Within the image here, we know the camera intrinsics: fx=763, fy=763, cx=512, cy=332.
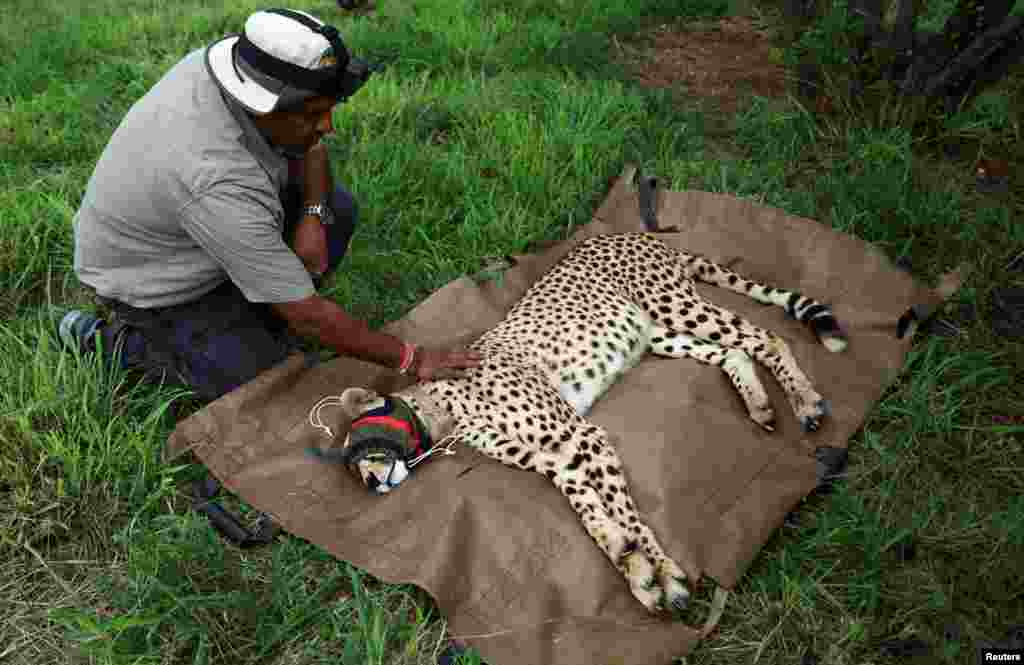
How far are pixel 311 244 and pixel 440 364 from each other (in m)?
0.78

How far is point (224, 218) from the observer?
249 cm

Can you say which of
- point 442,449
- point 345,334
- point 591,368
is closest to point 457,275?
point 591,368

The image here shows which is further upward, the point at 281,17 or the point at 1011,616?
the point at 281,17

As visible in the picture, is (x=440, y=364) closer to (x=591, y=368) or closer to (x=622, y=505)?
(x=591, y=368)

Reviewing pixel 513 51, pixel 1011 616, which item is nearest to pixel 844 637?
pixel 1011 616

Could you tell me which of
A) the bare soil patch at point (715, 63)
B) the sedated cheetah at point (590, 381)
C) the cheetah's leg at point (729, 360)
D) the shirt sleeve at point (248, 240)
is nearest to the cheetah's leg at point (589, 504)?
the sedated cheetah at point (590, 381)

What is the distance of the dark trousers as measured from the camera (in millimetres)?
3033

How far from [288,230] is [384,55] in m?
2.45

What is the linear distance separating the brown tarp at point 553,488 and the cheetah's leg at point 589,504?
0.14 feet

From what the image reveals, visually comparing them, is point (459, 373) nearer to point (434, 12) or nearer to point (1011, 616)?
point (1011, 616)

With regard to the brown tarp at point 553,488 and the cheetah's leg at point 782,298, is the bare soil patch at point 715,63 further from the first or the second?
the brown tarp at point 553,488

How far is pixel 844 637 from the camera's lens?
2.27 metres

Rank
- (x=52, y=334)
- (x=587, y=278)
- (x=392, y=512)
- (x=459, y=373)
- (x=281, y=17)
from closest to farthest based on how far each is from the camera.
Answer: (x=281, y=17), (x=392, y=512), (x=459, y=373), (x=52, y=334), (x=587, y=278)

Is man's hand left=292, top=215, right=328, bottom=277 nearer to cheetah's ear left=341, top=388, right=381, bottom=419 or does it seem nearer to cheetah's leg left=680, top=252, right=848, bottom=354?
cheetah's ear left=341, top=388, right=381, bottom=419
